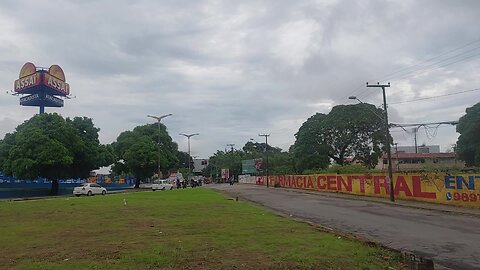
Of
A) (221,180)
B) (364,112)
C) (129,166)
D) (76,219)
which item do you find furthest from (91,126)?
(221,180)

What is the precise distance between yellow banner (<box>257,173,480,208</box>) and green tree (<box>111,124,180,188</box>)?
3392 cm

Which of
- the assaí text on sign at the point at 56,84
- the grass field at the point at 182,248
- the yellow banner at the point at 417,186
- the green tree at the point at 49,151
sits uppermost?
the assaí text on sign at the point at 56,84

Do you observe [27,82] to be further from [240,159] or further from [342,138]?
[240,159]

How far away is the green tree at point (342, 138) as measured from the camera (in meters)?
72.7

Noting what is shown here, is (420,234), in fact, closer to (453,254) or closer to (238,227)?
(453,254)

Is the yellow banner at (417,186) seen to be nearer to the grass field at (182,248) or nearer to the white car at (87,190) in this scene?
the grass field at (182,248)

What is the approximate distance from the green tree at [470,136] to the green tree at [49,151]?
45.6 meters

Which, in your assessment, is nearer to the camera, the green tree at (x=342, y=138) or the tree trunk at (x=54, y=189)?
the tree trunk at (x=54, y=189)

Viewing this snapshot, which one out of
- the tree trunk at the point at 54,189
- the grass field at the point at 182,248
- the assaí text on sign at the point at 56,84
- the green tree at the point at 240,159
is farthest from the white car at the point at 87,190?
the green tree at the point at 240,159

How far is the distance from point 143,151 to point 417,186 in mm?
51500

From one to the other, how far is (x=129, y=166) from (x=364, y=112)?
39220mm

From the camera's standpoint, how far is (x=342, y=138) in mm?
73938

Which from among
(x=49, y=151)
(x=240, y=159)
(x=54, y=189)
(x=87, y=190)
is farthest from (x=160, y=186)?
(x=240, y=159)

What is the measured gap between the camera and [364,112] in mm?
72625
